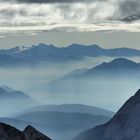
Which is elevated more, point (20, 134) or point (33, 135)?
point (33, 135)

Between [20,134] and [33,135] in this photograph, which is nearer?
[33,135]

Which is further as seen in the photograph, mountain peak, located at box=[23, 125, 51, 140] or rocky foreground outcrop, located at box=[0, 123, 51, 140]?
rocky foreground outcrop, located at box=[0, 123, 51, 140]

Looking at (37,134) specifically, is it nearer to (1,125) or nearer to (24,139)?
(24,139)

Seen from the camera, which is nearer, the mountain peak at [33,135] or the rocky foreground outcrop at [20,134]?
the mountain peak at [33,135]

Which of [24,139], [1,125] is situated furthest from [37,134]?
[1,125]
